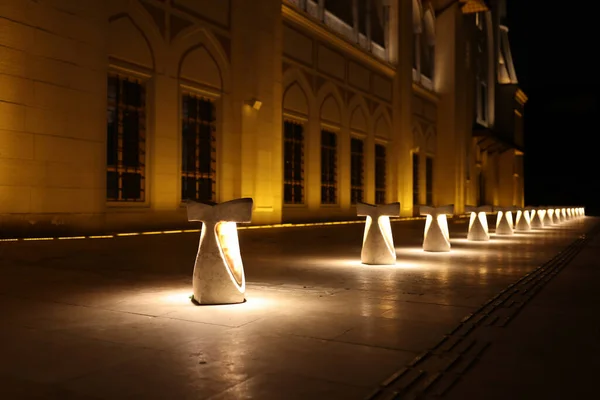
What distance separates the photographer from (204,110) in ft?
66.1

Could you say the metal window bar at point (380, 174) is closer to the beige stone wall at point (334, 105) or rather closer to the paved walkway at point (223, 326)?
the beige stone wall at point (334, 105)

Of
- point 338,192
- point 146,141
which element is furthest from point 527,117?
point 146,141

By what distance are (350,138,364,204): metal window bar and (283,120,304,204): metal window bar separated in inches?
219

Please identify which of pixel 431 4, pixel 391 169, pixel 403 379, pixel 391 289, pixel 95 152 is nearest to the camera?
pixel 403 379

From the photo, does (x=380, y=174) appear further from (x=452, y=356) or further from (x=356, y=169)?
(x=452, y=356)

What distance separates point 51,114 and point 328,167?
16678mm

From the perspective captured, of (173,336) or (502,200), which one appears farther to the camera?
(502,200)

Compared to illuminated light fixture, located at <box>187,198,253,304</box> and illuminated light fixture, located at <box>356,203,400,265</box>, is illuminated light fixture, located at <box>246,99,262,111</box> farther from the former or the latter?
illuminated light fixture, located at <box>187,198,253,304</box>

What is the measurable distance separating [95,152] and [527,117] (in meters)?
73.9

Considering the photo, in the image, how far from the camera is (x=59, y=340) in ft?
12.7

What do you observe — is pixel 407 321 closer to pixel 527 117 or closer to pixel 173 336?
pixel 173 336

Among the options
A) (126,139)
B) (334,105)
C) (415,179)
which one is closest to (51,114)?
(126,139)

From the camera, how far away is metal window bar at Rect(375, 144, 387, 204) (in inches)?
1341


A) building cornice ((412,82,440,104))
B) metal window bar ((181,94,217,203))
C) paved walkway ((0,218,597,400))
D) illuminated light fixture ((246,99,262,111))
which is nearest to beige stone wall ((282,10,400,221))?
illuminated light fixture ((246,99,262,111))
